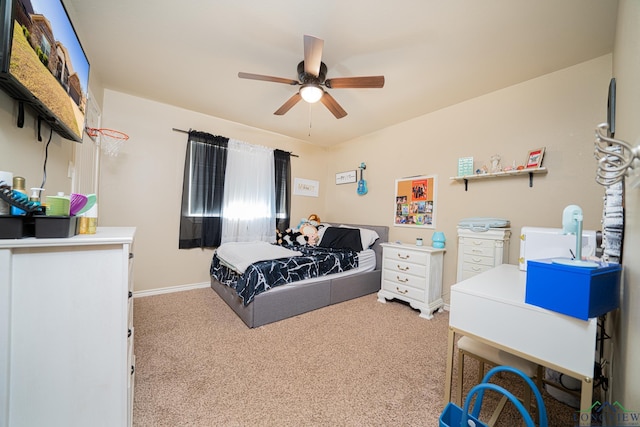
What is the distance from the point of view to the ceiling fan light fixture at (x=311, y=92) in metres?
2.04

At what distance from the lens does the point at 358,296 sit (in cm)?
313

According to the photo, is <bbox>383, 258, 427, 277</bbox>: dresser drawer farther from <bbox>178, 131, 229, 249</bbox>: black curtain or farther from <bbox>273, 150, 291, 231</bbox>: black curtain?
<bbox>178, 131, 229, 249</bbox>: black curtain

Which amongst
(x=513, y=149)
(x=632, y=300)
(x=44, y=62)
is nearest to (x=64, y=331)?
(x=44, y=62)

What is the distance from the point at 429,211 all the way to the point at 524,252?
1654mm

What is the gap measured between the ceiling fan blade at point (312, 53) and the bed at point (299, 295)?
205cm

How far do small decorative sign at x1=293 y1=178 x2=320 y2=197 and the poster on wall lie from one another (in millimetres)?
1668

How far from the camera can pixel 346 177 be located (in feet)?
14.0

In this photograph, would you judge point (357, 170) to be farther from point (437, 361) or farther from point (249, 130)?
point (437, 361)

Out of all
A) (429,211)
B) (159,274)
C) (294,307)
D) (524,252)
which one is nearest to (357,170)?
(429,211)

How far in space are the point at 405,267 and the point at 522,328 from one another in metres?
1.91

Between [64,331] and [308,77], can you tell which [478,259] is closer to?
[308,77]

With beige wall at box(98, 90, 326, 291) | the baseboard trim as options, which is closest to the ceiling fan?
beige wall at box(98, 90, 326, 291)

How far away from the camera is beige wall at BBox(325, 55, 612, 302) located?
79.2 inches

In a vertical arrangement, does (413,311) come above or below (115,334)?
below
